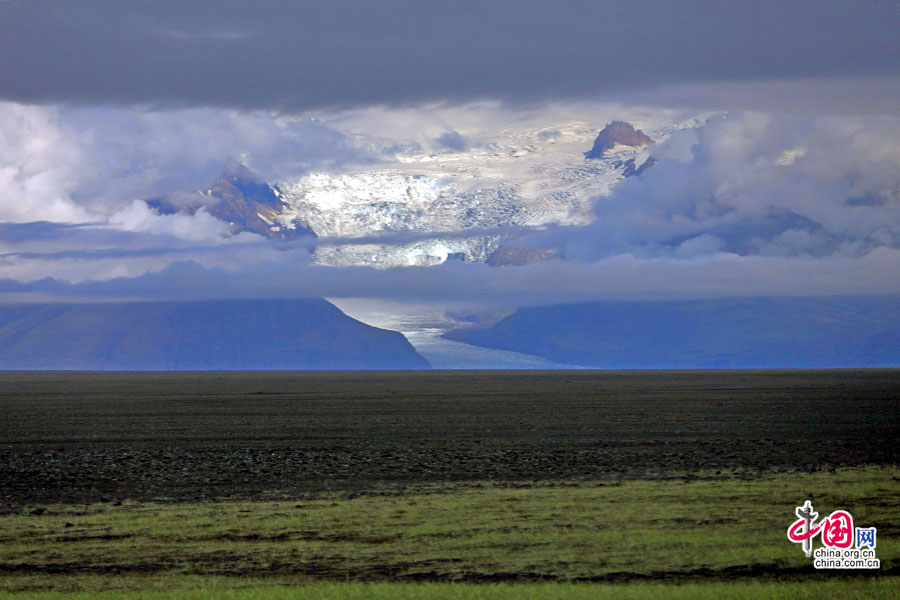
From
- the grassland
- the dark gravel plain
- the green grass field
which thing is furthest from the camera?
the dark gravel plain

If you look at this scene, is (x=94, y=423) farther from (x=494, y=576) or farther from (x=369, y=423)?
(x=494, y=576)

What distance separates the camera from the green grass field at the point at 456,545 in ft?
78.8

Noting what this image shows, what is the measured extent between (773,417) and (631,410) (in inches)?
685

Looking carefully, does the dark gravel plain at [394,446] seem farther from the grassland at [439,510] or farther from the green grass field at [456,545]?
the green grass field at [456,545]

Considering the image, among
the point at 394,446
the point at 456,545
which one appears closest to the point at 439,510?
the point at 456,545

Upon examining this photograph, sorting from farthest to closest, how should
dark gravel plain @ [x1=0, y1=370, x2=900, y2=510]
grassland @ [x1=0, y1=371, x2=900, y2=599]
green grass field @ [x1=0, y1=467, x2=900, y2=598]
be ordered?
1. dark gravel plain @ [x1=0, y1=370, x2=900, y2=510]
2. grassland @ [x1=0, y1=371, x2=900, y2=599]
3. green grass field @ [x1=0, y1=467, x2=900, y2=598]

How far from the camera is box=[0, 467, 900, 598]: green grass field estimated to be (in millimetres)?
24016

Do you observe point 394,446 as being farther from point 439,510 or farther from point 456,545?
point 456,545

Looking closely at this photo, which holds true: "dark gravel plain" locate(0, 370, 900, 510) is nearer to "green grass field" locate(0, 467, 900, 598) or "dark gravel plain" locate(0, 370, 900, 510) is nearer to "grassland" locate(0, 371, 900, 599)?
"grassland" locate(0, 371, 900, 599)

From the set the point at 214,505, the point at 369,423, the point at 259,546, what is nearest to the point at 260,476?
the point at 214,505

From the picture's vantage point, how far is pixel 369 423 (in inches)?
3462

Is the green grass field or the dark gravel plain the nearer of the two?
the green grass field

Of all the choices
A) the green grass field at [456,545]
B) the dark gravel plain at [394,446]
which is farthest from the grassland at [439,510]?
the dark gravel plain at [394,446]

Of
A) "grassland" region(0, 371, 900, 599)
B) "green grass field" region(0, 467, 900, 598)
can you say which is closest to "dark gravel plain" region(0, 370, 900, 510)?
"grassland" region(0, 371, 900, 599)
